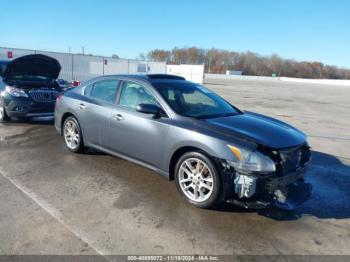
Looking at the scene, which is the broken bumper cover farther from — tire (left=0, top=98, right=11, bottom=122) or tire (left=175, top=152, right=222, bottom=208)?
tire (left=0, top=98, right=11, bottom=122)

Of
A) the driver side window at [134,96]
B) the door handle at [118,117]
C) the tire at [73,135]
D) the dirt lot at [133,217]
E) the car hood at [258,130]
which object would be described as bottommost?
the dirt lot at [133,217]

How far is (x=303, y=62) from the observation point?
14025cm

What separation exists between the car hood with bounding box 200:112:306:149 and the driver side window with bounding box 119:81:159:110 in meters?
0.97

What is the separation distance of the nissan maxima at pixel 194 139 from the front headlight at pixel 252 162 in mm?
11

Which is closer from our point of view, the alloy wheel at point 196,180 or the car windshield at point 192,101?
the alloy wheel at point 196,180

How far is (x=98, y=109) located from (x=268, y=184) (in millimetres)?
3070

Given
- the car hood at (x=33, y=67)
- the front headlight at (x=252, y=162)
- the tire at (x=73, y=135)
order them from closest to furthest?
the front headlight at (x=252, y=162)
the tire at (x=73, y=135)
the car hood at (x=33, y=67)

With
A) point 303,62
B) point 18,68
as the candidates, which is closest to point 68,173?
point 18,68

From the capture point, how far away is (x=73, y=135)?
20.4ft

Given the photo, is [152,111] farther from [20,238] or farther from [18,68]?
[18,68]

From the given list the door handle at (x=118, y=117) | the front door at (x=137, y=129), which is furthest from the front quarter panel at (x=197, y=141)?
the door handle at (x=118, y=117)

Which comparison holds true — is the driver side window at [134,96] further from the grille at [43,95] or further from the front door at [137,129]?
the grille at [43,95]

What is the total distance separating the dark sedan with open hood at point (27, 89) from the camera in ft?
27.8

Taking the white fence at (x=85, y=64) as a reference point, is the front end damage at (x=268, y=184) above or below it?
below
